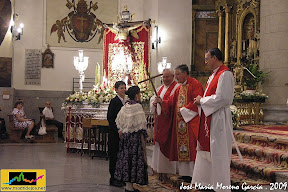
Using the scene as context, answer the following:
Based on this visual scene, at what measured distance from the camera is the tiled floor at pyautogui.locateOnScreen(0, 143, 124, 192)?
6.64m

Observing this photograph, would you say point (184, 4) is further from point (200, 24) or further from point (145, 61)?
point (145, 61)

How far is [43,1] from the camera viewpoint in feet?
57.5

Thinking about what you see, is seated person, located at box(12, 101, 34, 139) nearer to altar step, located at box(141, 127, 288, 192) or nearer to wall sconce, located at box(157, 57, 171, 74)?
wall sconce, located at box(157, 57, 171, 74)

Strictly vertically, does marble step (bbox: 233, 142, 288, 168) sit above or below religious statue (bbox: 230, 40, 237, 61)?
below

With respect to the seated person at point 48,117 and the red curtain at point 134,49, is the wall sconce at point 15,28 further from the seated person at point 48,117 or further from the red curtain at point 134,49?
the red curtain at point 134,49

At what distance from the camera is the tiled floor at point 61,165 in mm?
6637

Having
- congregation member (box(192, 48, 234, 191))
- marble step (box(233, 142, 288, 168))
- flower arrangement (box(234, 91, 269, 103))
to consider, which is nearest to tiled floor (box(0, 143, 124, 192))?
congregation member (box(192, 48, 234, 191))

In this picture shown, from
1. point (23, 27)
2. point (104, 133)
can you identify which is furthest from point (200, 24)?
point (104, 133)

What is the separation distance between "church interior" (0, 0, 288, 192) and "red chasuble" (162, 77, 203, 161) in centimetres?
43

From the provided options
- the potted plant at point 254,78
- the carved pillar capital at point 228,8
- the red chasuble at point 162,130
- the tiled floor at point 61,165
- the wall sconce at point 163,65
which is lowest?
the tiled floor at point 61,165

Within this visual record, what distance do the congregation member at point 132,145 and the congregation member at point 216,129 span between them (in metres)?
0.79

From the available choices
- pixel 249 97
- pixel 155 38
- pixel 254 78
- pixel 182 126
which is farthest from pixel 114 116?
pixel 155 38

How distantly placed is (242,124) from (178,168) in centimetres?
378

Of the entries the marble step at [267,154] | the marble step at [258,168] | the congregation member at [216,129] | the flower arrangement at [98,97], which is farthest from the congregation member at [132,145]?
the flower arrangement at [98,97]
